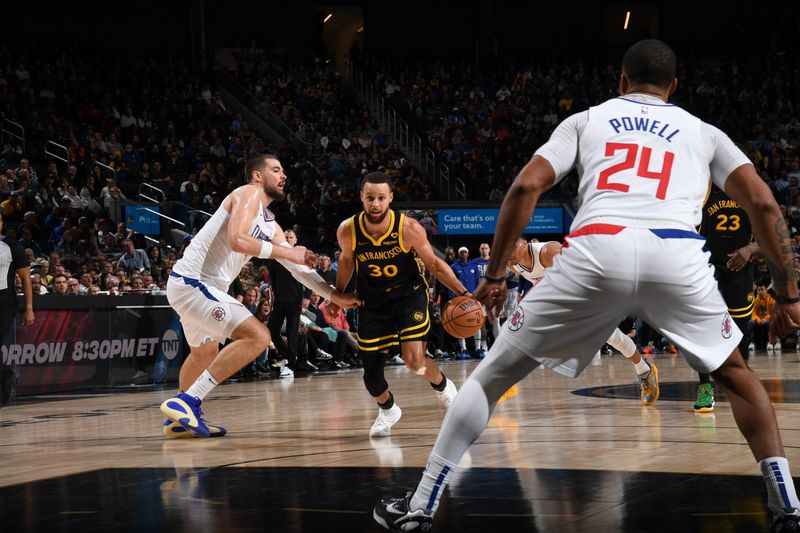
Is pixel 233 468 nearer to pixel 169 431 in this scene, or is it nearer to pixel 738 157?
pixel 169 431

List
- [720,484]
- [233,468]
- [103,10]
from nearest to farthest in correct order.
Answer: [720,484]
[233,468]
[103,10]

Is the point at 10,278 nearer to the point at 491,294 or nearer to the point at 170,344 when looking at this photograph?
the point at 170,344

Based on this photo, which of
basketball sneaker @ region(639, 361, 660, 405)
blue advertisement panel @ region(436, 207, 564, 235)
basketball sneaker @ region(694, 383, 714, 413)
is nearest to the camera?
basketball sneaker @ region(694, 383, 714, 413)

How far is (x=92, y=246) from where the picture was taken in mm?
14961

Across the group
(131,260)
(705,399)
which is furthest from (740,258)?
(131,260)

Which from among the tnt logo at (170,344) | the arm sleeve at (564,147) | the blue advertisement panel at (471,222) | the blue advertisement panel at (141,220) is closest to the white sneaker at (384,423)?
the arm sleeve at (564,147)

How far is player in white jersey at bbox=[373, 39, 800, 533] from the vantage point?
3.20m

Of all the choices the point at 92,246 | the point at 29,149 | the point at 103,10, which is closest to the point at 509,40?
the point at 103,10

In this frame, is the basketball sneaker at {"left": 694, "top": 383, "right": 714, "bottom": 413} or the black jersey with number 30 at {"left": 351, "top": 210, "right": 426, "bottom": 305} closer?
the black jersey with number 30 at {"left": 351, "top": 210, "right": 426, "bottom": 305}

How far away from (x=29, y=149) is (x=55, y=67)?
473 centimetres

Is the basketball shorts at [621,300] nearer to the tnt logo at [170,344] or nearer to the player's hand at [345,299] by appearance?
the player's hand at [345,299]

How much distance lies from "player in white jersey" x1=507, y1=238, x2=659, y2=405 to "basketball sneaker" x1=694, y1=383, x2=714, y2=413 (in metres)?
0.56

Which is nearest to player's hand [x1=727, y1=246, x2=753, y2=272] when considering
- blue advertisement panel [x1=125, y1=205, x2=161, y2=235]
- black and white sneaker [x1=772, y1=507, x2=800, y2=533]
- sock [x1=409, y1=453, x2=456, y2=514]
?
black and white sneaker [x1=772, y1=507, x2=800, y2=533]

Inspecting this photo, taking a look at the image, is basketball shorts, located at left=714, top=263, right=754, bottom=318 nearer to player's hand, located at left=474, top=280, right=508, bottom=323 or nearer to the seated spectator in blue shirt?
player's hand, located at left=474, top=280, right=508, bottom=323
